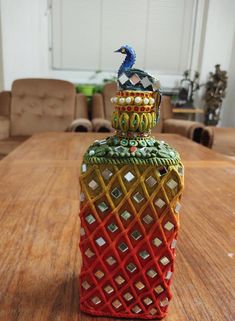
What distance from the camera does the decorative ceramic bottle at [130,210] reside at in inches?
13.9

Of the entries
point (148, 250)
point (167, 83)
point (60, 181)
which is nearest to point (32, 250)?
point (148, 250)

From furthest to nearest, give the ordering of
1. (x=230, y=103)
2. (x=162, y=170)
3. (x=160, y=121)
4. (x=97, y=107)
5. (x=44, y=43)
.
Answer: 1. (x=230, y=103)
2. (x=44, y=43)
3. (x=97, y=107)
4. (x=160, y=121)
5. (x=162, y=170)

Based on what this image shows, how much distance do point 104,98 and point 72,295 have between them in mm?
2733

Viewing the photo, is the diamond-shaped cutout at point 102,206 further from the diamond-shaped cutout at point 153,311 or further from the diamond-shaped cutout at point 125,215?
the diamond-shaped cutout at point 153,311

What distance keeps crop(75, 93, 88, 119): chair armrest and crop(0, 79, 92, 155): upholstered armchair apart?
0.09 metres

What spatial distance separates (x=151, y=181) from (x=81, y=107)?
8.66 ft

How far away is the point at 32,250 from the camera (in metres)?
0.54

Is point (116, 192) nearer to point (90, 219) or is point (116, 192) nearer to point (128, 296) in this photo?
point (90, 219)

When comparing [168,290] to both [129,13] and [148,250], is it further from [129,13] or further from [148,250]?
[129,13]

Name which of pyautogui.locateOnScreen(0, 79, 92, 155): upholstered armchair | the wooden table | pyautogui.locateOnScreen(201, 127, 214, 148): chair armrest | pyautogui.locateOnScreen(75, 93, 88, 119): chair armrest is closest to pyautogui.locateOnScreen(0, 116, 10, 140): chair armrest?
pyautogui.locateOnScreen(0, 79, 92, 155): upholstered armchair

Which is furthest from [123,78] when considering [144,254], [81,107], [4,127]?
[81,107]

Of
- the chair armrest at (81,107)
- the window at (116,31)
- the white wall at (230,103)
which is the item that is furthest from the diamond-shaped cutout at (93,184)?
the white wall at (230,103)

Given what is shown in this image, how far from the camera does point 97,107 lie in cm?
295

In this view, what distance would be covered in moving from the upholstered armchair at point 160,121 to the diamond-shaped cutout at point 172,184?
6.36ft
